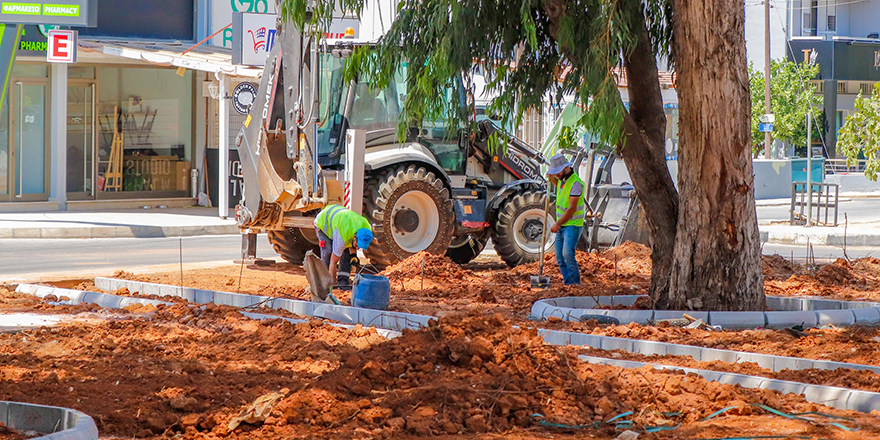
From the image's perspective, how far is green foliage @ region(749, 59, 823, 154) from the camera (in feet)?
128

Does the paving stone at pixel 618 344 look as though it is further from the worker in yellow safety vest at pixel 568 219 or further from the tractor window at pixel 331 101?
the tractor window at pixel 331 101

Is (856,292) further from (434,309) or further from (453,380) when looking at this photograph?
(453,380)

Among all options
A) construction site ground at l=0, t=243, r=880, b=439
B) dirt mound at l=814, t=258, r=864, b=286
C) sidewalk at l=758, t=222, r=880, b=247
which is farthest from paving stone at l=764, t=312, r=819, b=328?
sidewalk at l=758, t=222, r=880, b=247

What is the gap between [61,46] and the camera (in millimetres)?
19578

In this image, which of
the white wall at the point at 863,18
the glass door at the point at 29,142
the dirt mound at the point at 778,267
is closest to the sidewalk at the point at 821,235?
the dirt mound at the point at 778,267

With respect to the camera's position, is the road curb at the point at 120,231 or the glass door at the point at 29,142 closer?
the road curb at the point at 120,231

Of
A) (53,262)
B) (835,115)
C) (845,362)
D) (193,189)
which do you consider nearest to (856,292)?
(845,362)

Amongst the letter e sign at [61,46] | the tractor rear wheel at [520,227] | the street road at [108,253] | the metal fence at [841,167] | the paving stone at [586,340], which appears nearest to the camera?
the paving stone at [586,340]

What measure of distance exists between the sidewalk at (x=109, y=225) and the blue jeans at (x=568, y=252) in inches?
370

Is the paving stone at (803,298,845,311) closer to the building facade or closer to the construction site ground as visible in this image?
the construction site ground

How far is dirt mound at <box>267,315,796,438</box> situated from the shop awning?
1244 centimetres

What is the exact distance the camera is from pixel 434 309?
10.1 meters

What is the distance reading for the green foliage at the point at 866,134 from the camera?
2042 cm

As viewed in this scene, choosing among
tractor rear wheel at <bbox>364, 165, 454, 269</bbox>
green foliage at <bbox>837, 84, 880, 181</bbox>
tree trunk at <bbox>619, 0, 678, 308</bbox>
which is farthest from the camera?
green foliage at <bbox>837, 84, 880, 181</bbox>
